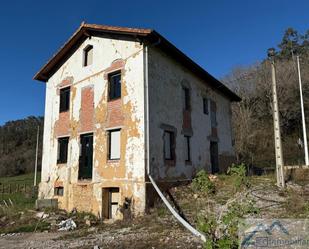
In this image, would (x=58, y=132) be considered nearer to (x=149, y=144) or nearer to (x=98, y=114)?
(x=98, y=114)

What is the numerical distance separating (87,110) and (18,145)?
46870mm

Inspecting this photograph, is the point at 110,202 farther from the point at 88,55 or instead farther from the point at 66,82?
the point at 88,55

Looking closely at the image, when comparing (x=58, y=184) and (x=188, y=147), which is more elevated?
(x=188, y=147)

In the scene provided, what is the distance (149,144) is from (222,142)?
9026mm

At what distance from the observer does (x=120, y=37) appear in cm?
1377

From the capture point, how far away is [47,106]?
56.2 feet

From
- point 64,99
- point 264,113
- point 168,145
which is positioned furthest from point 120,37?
point 264,113

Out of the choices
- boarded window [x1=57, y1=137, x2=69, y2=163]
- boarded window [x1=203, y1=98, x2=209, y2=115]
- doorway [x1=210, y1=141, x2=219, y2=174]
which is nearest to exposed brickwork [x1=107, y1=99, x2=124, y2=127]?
boarded window [x1=57, y1=137, x2=69, y2=163]

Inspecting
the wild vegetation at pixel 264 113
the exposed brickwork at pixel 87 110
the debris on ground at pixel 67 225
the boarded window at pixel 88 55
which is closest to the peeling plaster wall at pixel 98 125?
the exposed brickwork at pixel 87 110

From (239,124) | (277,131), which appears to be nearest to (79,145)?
(277,131)

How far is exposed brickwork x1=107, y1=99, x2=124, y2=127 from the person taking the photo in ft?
42.7

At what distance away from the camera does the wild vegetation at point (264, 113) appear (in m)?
31.3

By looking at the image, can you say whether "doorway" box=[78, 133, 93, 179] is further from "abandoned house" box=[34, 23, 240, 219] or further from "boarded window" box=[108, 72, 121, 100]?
"boarded window" box=[108, 72, 121, 100]

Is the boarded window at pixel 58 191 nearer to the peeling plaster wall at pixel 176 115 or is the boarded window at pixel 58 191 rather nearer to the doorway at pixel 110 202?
the doorway at pixel 110 202
